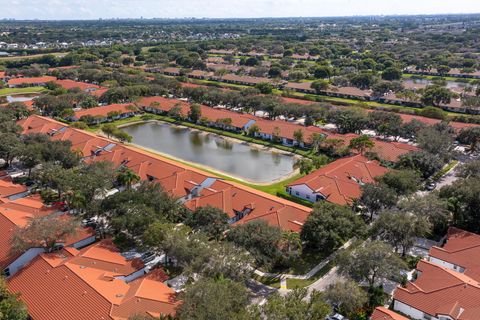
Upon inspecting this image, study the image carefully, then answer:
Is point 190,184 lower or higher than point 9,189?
higher

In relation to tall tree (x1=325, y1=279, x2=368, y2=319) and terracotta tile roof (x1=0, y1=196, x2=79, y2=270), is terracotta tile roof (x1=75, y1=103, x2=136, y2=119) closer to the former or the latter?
terracotta tile roof (x1=0, y1=196, x2=79, y2=270)

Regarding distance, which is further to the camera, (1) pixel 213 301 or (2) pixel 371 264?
(2) pixel 371 264

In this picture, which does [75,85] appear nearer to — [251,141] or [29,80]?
[29,80]

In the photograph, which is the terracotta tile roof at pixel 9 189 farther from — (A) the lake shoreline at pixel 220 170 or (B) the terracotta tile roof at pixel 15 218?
(A) the lake shoreline at pixel 220 170

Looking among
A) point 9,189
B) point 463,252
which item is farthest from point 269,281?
point 9,189

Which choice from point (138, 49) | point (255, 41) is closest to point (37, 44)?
point (138, 49)

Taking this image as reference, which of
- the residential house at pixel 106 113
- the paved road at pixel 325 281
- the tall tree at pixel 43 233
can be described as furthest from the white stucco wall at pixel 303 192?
the residential house at pixel 106 113

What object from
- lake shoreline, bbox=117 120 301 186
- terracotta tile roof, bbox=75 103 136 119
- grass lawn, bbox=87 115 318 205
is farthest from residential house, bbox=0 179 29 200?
terracotta tile roof, bbox=75 103 136 119
